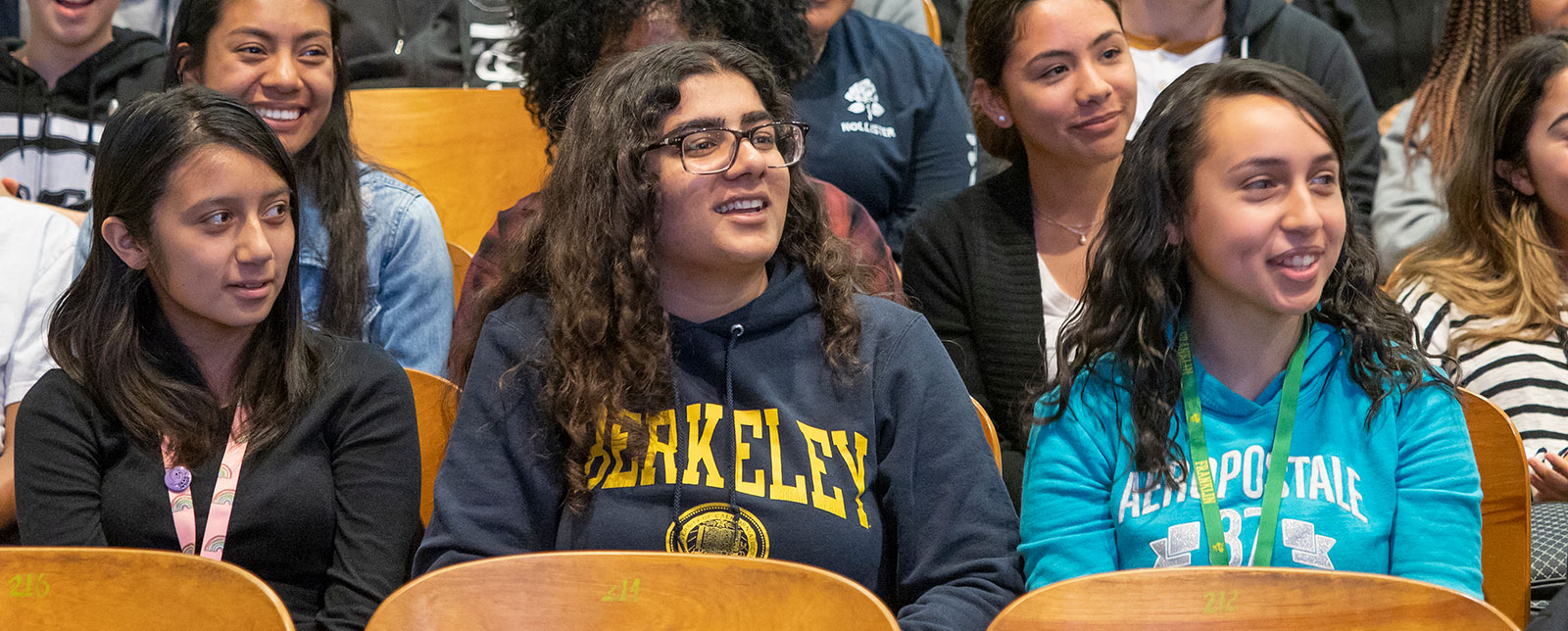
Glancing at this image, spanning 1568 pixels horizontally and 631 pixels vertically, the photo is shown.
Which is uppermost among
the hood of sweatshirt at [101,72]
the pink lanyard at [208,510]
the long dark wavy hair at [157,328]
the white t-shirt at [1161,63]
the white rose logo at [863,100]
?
the white t-shirt at [1161,63]

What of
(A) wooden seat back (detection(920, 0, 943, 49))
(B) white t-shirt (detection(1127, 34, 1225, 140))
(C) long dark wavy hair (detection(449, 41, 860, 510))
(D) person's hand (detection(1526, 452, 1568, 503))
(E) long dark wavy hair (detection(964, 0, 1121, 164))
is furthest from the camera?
(A) wooden seat back (detection(920, 0, 943, 49))

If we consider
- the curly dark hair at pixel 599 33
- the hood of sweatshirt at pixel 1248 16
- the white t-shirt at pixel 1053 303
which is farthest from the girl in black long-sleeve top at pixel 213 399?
the hood of sweatshirt at pixel 1248 16

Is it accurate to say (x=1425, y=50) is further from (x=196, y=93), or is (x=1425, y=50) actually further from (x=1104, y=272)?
(x=196, y=93)

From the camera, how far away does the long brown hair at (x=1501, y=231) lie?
216cm

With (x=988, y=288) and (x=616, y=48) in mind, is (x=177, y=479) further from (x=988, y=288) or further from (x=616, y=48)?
(x=988, y=288)

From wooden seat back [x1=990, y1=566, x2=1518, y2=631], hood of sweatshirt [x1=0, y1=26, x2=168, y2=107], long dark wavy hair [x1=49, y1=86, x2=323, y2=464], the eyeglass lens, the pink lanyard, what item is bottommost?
the pink lanyard

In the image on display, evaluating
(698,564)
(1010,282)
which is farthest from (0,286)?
(1010,282)

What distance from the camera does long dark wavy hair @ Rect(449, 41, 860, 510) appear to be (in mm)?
1630

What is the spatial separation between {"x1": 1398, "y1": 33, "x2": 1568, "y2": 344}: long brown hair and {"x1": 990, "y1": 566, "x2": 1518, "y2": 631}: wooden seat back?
1.07 m

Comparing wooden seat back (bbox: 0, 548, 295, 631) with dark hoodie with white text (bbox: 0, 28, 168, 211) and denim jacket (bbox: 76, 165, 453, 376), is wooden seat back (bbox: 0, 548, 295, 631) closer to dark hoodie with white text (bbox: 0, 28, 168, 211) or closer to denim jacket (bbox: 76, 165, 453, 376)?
denim jacket (bbox: 76, 165, 453, 376)

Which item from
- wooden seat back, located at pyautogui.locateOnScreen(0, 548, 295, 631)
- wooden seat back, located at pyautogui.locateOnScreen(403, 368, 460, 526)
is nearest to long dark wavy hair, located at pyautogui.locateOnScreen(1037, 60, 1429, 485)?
wooden seat back, located at pyautogui.locateOnScreen(403, 368, 460, 526)

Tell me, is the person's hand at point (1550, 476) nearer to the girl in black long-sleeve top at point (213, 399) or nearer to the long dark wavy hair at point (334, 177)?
the girl in black long-sleeve top at point (213, 399)

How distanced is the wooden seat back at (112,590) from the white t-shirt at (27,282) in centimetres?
81

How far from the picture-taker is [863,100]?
2.94 meters
